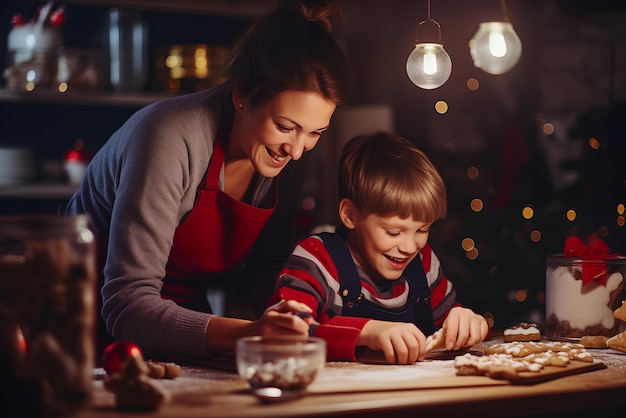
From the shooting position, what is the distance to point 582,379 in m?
1.38

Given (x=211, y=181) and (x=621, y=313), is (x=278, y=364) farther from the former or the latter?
(x=621, y=313)

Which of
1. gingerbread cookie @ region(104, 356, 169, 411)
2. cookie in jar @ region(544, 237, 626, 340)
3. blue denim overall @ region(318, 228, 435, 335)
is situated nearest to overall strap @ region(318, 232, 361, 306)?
blue denim overall @ region(318, 228, 435, 335)

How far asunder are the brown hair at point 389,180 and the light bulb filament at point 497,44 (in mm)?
520

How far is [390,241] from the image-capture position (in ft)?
5.84

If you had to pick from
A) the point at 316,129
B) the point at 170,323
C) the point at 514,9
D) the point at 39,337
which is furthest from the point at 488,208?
the point at 39,337

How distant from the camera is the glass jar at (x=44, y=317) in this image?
1018mm

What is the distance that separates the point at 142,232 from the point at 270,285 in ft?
1.79

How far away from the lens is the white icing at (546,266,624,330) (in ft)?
5.70

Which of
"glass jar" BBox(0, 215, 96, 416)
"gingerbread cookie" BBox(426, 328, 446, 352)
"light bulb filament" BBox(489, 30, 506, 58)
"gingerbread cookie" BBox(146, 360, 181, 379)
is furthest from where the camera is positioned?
"light bulb filament" BBox(489, 30, 506, 58)

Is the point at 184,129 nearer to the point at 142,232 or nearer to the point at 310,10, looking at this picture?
the point at 142,232

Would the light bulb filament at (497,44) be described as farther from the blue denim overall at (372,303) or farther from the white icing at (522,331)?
the white icing at (522,331)

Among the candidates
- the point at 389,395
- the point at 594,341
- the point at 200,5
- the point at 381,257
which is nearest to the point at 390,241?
the point at 381,257

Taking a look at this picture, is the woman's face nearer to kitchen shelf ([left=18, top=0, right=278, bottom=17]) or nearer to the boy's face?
the boy's face

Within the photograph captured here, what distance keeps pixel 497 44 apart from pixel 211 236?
972 millimetres
